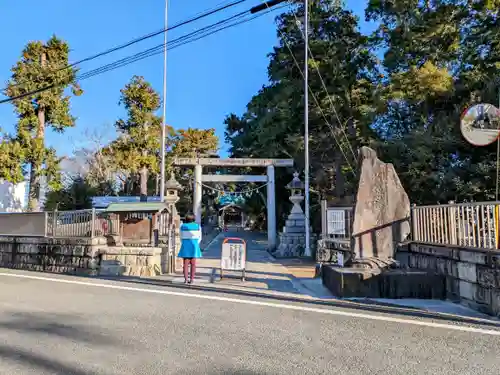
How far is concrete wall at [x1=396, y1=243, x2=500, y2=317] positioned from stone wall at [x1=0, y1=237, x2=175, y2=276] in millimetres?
6912

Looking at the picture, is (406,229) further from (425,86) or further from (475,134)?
(425,86)

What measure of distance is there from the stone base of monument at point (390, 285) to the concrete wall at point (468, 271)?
0.27 meters

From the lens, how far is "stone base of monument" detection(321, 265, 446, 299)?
24.3ft

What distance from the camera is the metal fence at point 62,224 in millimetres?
11109

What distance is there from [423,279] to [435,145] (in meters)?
7.52

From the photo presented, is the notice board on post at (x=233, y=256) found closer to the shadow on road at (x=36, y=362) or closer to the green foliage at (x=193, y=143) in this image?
the shadow on road at (x=36, y=362)

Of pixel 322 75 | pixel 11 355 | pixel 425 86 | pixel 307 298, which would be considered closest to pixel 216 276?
pixel 307 298

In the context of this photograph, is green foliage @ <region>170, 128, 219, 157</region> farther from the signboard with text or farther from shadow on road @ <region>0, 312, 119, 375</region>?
shadow on road @ <region>0, 312, 119, 375</region>

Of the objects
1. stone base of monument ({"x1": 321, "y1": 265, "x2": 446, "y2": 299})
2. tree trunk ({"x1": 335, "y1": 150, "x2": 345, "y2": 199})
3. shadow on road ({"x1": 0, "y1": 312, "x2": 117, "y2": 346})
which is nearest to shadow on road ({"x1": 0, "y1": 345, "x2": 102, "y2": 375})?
shadow on road ({"x1": 0, "y1": 312, "x2": 117, "y2": 346})

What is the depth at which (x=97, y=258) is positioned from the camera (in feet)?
35.5

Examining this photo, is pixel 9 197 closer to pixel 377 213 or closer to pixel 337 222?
pixel 337 222

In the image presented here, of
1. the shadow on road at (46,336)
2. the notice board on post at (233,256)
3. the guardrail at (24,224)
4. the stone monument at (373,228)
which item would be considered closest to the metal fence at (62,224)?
the guardrail at (24,224)

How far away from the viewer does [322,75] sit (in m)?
20.9

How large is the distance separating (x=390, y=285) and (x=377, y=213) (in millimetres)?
1651
